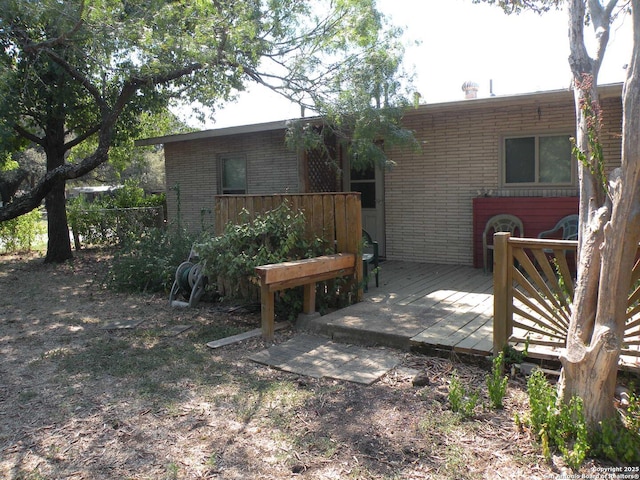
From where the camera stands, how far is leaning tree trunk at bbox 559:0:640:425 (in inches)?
114

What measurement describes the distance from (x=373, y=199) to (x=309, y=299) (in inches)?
197

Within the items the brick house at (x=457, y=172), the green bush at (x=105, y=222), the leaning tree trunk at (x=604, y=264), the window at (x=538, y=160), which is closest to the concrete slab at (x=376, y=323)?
the leaning tree trunk at (x=604, y=264)

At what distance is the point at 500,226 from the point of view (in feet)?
28.4

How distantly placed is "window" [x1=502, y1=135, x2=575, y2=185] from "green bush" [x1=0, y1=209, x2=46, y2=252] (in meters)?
→ 11.9

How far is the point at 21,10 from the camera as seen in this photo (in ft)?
27.4

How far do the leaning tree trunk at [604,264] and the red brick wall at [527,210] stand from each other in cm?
523

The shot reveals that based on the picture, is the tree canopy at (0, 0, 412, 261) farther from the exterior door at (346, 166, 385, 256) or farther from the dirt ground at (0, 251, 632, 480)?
the dirt ground at (0, 251, 632, 480)

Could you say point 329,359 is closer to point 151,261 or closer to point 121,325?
point 121,325

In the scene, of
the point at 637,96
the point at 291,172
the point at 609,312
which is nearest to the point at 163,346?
the point at 609,312

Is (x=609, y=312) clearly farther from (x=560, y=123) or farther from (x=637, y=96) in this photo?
(x=560, y=123)

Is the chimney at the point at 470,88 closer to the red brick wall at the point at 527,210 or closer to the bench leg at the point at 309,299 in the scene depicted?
the red brick wall at the point at 527,210

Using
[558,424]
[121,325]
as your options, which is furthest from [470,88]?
[558,424]

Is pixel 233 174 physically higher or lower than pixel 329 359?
higher

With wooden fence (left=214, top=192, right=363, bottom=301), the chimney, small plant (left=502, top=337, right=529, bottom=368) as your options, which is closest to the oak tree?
small plant (left=502, top=337, right=529, bottom=368)
